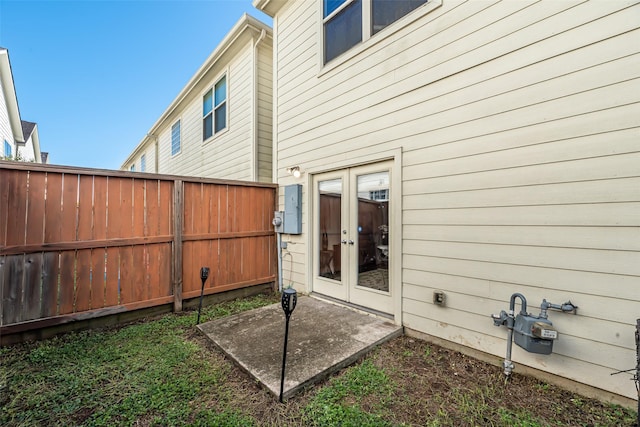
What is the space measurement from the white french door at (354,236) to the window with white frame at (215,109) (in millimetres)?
4440

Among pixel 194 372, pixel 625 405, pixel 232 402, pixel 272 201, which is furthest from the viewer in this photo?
pixel 272 201

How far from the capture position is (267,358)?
245 cm

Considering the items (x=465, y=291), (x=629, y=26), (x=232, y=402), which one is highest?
(x=629, y=26)

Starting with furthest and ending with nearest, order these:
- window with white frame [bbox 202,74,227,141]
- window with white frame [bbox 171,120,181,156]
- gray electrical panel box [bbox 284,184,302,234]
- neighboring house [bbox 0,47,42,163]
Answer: window with white frame [bbox 171,120,181,156]
neighboring house [bbox 0,47,42,163]
window with white frame [bbox 202,74,227,141]
gray electrical panel box [bbox 284,184,302,234]

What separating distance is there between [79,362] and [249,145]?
480 centimetres

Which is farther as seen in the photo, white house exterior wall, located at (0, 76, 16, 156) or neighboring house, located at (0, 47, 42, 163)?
white house exterior wall, located at (0, 76, 16, 156)

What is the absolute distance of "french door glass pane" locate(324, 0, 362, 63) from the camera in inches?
146

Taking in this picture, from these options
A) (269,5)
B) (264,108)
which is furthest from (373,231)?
(269,5)

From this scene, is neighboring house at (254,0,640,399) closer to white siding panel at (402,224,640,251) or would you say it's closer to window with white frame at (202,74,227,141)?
white siding panel at (402,224,640,251)

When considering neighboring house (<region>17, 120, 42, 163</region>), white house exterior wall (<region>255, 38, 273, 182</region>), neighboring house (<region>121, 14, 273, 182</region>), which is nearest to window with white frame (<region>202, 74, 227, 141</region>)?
neighboring house (<region>121, 14, 273, 182</region>)

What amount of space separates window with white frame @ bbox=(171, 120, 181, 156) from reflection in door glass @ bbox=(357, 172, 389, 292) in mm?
8486

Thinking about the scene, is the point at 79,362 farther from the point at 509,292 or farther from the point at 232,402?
the point at 509,292

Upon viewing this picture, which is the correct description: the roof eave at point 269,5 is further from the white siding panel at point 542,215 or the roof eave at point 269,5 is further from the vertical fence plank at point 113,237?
the white siding panel at point 542,215

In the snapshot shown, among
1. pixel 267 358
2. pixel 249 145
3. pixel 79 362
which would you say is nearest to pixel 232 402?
pixel 267 358
